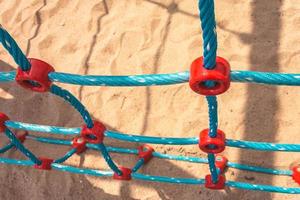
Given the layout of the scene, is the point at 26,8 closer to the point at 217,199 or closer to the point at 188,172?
the point at 188,172

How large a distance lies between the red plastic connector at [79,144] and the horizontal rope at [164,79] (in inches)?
31.4

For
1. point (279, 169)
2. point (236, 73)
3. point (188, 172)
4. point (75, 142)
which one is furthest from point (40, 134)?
point (236, 73)

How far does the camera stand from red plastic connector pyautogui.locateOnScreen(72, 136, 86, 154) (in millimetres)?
1818

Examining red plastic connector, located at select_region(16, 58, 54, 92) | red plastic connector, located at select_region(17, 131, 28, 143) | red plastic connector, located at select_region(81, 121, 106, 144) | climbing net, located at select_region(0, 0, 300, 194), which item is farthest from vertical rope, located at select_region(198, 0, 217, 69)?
red plastic connector, located at select_region(17, 131, 28, 143)

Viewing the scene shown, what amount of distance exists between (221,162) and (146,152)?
37cm

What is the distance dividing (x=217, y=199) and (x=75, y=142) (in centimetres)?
75

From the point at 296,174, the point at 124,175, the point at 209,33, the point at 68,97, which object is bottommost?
the point at 124,175

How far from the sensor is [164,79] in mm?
865

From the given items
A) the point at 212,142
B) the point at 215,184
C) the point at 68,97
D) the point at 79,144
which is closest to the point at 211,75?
the point at 212,142

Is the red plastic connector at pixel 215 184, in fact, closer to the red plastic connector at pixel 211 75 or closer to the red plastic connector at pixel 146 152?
the red plastic connector at pixel 146 152

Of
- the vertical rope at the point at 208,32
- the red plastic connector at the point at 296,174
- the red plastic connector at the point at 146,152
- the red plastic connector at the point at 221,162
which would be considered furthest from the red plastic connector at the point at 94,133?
the red plastic connector at the point at 296,174

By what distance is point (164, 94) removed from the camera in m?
1.91

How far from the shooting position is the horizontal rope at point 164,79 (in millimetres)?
768

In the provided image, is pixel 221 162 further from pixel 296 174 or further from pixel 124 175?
pixel 124 175
